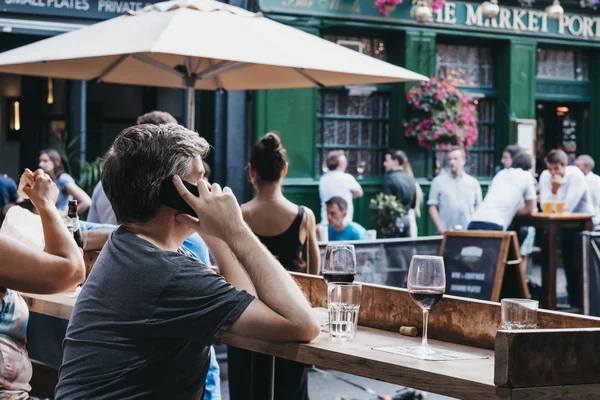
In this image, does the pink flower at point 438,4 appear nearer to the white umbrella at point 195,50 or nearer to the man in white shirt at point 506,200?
the man in white shirt at point 506,200

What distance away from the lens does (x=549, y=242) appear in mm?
10109

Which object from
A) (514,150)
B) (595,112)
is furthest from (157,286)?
(595,112)

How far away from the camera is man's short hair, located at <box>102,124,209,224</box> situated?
9.34 ft

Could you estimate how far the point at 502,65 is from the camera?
1553 centimetres

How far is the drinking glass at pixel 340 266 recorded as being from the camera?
363cm

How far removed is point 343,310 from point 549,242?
717cm

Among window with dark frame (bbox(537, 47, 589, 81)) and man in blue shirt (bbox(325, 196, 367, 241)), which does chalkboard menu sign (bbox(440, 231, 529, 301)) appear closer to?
man in blue shirt (bbox(325, 196, 367, 241))

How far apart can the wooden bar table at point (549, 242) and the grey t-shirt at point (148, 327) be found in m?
7.58

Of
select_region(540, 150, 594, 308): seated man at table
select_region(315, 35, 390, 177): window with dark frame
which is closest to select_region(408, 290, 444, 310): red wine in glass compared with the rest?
select_region(540, 150, 594, 308): seated man at table

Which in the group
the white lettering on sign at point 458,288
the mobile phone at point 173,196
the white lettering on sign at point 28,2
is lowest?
the white lettering on sign at point 458,288

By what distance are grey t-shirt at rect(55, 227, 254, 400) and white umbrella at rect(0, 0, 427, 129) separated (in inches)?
139

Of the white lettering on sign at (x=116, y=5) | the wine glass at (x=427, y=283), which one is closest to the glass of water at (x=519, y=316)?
the wine glass at (x=427, y=283)

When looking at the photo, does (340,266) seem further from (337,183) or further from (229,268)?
(337,183)

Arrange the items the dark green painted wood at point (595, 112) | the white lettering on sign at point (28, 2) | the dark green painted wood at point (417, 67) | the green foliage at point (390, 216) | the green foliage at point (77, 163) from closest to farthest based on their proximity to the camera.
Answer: the green foliage at point (77, 163) → the white lettering on sign at point (28, 2) → the green foliage at point (390, 216) → the dark green painted wood at point (417, 67) → the dark green painted wood at point (595, 112)
